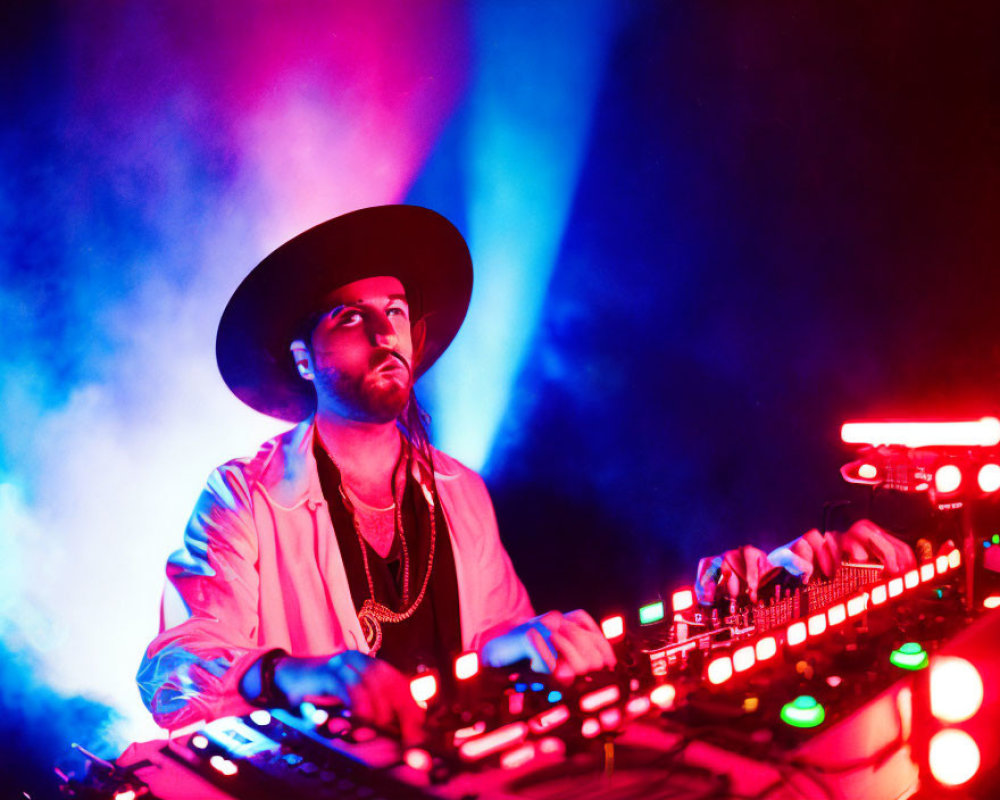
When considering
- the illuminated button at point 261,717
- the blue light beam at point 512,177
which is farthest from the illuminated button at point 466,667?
the blue light beam at point 512,177

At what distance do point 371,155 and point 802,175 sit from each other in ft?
8.92

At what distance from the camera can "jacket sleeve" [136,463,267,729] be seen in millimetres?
2079

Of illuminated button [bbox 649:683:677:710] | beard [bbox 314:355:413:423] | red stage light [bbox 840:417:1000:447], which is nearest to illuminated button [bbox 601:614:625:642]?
illuminated button [bbox 649:683:677:710]

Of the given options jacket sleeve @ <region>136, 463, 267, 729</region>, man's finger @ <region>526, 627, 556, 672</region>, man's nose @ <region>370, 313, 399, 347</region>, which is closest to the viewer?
man's finger @ <region>526, 627, 556, 672</region>

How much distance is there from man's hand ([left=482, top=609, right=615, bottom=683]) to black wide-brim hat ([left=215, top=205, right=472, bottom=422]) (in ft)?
3.42

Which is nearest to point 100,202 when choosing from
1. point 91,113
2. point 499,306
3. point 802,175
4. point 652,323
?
point 91,113

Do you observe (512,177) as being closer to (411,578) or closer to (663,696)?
(411,578)

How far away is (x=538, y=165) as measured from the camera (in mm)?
3467

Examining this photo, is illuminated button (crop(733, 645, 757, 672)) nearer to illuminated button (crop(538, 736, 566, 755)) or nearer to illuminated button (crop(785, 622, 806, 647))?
illuminated button (crop(785, 622, 806, 647))

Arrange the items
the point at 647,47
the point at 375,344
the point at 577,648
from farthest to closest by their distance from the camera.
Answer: the point at 647,47 → the point at 375,344 → the point at 577,648

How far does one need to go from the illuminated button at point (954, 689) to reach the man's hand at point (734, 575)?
1.99 ft

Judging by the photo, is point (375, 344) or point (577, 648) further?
point (375, 344)

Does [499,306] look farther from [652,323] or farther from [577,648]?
[577,648]

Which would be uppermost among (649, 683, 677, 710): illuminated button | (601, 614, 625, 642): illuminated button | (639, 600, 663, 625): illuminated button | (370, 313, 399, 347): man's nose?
(370, 313, 399, 347): man's nose
